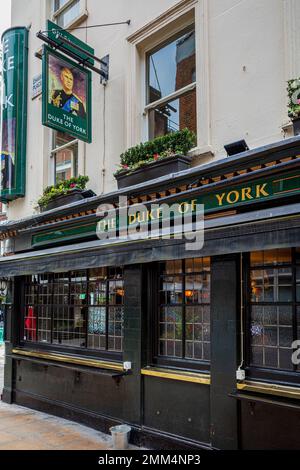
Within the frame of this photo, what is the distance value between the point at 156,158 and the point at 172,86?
156cm

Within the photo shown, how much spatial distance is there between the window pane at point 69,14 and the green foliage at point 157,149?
407 cm

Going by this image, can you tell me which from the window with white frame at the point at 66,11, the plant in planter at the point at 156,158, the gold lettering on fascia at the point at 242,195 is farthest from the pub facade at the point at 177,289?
the window with white frame at the point at 66,11

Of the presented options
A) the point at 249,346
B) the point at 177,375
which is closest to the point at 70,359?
the point at 177,375

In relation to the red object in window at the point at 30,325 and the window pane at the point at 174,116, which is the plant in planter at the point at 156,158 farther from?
the red object in window at the point at 30,325

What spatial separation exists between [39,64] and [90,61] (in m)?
2.62

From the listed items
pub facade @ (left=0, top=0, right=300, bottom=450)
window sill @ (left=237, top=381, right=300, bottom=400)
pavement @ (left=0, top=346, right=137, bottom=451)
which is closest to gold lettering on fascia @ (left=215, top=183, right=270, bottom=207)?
pub facade @ (left=0, top=0, right=300, bottom=450)

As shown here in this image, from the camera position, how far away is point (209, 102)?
21.9 feet

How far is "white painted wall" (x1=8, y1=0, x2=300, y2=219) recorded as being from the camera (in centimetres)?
579

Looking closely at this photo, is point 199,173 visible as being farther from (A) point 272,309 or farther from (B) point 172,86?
Answer: (B) point 172,86

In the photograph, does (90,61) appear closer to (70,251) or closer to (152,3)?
(152,3)

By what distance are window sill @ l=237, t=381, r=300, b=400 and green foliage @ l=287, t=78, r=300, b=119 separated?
123 inches

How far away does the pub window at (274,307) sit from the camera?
17.8 ft

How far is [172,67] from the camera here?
25.7ft

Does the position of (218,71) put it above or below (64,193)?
above
